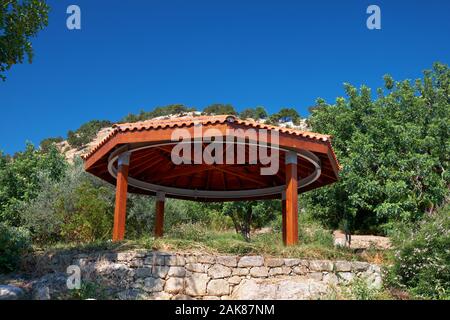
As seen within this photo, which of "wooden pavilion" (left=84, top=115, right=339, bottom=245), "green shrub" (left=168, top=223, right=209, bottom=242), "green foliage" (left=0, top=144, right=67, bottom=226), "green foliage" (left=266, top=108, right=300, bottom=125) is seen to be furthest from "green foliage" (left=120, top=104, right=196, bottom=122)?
"wooden pavilion" (left=84, top=115, right=339, bottom=245)

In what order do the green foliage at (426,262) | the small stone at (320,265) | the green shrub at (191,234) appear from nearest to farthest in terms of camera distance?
1. the green foliage at (426,262)
2. the small stone at (320,265)
3. the green shrub at (191,234)

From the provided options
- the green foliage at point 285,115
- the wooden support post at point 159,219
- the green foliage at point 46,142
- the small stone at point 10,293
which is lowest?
the small stone at point 10,293

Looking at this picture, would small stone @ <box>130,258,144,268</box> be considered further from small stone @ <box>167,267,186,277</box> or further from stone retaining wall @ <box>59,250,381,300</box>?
small stone @ <box>167,267,186,277</box>

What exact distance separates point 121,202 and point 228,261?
3.35 m

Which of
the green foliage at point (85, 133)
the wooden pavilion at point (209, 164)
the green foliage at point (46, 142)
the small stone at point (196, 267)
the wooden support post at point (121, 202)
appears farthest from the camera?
the green foliage at point (85, 133)

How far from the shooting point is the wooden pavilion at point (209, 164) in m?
10.9

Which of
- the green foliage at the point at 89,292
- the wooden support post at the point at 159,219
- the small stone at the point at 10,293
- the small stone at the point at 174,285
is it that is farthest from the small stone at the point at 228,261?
the wooden support post at the point at 159,219

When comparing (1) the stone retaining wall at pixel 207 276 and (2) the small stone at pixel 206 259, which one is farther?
(2) the small stone at pixel 206 259

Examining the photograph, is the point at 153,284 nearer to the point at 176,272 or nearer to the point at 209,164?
the point at 176,272

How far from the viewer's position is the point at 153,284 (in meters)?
9.40

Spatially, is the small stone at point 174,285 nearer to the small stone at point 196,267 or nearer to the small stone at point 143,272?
the small stone at point 196,267

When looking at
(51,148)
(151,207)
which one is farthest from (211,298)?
(51,148)

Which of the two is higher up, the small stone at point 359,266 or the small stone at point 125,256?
the small stone at point 125,256

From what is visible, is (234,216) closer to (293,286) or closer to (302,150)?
(302,150)
